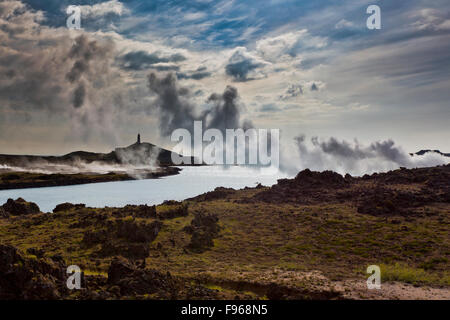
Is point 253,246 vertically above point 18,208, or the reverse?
point 18,208

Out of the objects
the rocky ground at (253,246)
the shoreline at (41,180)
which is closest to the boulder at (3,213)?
the rocky ground at (253,246)

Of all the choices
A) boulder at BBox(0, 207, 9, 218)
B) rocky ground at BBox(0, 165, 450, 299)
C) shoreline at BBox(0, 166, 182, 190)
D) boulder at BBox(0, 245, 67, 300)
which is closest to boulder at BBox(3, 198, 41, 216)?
rocky ground at BBox(0, 165, 450, 299)

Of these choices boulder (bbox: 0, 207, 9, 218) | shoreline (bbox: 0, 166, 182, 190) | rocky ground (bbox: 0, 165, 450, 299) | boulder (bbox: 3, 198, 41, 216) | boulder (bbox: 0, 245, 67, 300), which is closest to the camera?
boulder (bbox: 0, 245, 67, 300)

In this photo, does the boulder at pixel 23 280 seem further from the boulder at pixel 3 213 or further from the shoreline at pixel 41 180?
the shoreline at pixel 41 180

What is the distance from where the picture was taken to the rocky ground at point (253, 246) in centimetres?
2220

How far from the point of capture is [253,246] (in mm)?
42938

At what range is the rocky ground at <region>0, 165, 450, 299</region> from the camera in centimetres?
2220

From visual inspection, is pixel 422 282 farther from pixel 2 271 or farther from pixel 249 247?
pixel 2 271

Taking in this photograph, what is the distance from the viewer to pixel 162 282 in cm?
2278

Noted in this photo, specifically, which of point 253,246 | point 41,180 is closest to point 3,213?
point 253,246

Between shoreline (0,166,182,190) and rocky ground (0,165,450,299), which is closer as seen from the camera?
rocky ground (0,165,450,299)

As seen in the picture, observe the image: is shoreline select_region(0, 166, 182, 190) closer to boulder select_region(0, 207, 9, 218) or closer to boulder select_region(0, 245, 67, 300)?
boulder select_region(0, 207, 9, 218)

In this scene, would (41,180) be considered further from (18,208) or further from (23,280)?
(23,280)

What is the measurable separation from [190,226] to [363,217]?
27.7m
